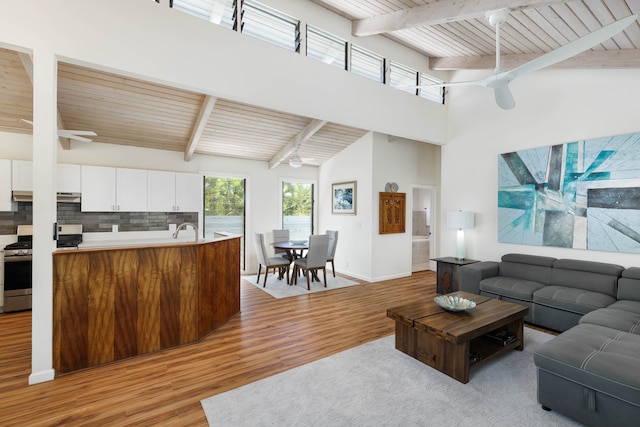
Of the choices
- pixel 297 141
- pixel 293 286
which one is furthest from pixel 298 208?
pixel 293 286

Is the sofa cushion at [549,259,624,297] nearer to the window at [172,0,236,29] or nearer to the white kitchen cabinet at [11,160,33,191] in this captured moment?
the window at [172,0,236,29]

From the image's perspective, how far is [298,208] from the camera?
7.55 metres

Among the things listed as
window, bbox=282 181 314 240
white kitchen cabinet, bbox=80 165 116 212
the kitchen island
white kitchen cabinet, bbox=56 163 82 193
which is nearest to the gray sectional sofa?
the kitchen island

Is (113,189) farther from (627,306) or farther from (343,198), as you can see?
(627,306)

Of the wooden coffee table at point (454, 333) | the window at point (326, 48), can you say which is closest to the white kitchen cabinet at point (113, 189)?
the window at point (326, 48)

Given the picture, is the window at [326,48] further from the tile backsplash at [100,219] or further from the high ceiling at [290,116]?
the tile backsplash at [100,219]

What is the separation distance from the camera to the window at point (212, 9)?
329 cm

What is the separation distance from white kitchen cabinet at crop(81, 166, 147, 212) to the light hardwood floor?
1.80 m

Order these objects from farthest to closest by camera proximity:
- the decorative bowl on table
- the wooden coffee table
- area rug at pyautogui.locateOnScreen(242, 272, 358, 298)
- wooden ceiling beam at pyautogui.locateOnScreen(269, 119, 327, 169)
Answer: wooden ceiling beam at pyautogui.locateOnScreen(269, 119, 327, 169)
area rug at pyautogui.locateOnScreen(242, 272, 358, 298)
the decorative bowl on table
the wooden coffee table

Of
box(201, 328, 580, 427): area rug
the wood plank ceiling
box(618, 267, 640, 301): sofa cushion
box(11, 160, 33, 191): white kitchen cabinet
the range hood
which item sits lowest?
box(201, 328, 580, 427): area rug

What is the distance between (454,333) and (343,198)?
4635 millimetres

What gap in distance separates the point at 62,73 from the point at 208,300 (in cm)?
319

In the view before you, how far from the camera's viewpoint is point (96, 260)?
2.70 m

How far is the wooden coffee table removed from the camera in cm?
243
